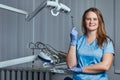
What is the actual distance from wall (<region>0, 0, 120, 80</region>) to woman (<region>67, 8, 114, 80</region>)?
1.32 meters

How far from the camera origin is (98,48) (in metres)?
1.84

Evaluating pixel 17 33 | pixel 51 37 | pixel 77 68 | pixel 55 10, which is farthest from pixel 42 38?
pixel 77 68

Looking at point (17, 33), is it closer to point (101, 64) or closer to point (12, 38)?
point (12, 38)

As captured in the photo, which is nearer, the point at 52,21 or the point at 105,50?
the point at 105,50

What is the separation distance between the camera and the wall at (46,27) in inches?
125

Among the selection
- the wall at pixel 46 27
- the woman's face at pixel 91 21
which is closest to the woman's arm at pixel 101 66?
the woman's face at pixel 91 21

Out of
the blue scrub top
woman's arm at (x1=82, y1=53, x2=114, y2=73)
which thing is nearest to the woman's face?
the blue scrub top

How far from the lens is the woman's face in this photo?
1.84 m

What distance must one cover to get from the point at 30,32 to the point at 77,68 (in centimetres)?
191

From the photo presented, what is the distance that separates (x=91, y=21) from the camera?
1843 millimetres

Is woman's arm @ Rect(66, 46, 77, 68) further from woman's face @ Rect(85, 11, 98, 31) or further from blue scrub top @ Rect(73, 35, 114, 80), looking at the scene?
woman's face @ Rect(85, 11, 98, 31)

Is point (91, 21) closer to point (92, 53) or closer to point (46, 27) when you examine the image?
point (92, 53)

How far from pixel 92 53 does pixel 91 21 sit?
220 mm

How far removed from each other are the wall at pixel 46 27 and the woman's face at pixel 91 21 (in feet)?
4.43
